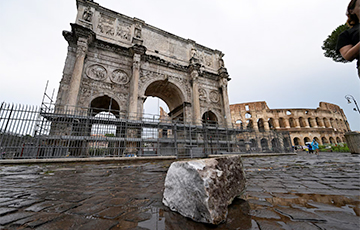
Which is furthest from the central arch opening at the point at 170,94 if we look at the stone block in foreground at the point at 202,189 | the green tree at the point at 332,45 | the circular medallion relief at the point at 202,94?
the green tree at the point at 332,45

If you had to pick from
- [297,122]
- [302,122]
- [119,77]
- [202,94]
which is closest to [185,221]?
[119,77]

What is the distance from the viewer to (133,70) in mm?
11062

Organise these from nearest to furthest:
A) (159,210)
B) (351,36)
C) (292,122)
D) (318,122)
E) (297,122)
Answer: (159,210) < (351,36) < (297,122) < (292,122) < (318,122)

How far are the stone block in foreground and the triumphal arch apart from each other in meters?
8.10

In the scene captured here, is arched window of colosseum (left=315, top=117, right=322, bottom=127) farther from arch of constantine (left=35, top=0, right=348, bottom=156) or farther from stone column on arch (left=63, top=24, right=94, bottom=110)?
stone column on arch (left=63, top=24, right=94, bottom=110)

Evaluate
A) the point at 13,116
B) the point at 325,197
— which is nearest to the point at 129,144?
the point at 13,116

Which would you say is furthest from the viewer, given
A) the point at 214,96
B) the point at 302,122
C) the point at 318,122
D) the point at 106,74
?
the point at 318,122

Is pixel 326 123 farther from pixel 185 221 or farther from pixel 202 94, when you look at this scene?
pixel 185 221

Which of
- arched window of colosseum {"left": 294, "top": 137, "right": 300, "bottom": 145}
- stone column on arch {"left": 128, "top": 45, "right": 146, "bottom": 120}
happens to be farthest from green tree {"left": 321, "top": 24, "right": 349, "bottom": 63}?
arched window of colosseum {"left": 294, "top": 137, "right": 300, "bottom": 145}

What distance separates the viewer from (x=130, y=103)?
10211 millimetres

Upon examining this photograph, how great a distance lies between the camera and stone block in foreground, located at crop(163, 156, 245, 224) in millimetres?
Answer: 966

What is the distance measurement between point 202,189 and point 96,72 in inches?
475

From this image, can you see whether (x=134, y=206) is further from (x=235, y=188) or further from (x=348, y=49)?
(x=348, y=49)

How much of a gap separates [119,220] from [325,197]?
71.6 inches
